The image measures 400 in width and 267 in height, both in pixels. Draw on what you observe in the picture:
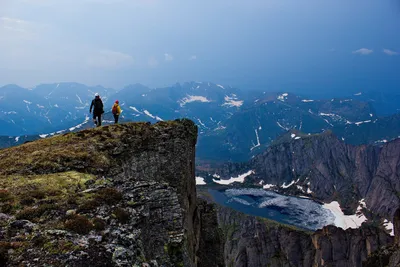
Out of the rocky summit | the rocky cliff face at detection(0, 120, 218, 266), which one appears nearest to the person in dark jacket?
the rocky summit

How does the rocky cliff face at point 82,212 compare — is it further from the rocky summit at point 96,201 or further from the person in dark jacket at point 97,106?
the person in dark jacket at point 97,106

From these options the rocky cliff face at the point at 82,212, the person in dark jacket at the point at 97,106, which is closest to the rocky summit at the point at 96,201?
the rocky cliff face at the point at 82,212

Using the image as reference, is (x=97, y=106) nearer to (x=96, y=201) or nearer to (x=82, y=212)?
(x=96, y=201)

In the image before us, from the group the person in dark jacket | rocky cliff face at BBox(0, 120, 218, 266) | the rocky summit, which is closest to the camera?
rocky cliff face at BBox(0, 120, 218, 266)

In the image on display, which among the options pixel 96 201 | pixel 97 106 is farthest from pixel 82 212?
pixel 97 106

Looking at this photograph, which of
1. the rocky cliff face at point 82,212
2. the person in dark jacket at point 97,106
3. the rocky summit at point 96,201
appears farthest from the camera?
the person in dark jacket at point 97,106

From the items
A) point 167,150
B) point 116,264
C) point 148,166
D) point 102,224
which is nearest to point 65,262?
point 116,264

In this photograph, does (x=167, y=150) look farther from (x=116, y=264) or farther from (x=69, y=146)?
(x=116, y=264)

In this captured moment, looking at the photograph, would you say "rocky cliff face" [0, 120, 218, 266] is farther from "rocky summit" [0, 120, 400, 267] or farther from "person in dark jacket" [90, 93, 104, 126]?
"person in dark jacket" [90, 93, 104, 126]

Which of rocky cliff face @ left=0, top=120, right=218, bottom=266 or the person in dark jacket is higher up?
the person in dark jacket

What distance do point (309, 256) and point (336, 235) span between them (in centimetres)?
2104

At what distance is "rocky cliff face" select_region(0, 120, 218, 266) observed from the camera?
53.2 feet

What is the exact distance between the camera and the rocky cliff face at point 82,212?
16203 millimetres

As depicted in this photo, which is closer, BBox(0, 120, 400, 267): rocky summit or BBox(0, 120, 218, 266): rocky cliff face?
BBox(0, 120, 218, 266): rocky cliff face
